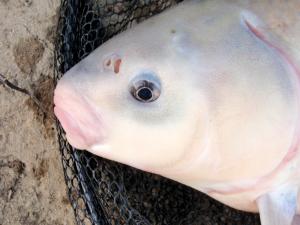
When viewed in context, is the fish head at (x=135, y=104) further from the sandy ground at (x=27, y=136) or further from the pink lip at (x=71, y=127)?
the sandy ground at (x=27, y=136)

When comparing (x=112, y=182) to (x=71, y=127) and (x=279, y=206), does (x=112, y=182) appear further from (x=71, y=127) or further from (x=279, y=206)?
(x=279, y=206)

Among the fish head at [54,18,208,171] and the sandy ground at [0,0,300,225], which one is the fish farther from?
the sandy ground at [0,0,300,225]

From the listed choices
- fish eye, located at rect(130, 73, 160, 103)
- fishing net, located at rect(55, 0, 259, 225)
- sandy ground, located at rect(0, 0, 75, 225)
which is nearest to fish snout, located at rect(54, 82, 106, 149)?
fish eye, located at rect(130, 73, 160, 103)

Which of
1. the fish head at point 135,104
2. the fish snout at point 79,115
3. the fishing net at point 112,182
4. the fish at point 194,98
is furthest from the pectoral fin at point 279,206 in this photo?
the fish snout at point 79,115

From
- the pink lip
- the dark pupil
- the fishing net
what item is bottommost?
the fishing net

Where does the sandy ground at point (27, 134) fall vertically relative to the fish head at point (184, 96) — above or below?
below

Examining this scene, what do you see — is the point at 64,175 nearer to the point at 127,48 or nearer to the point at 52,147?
the point at 52,147
